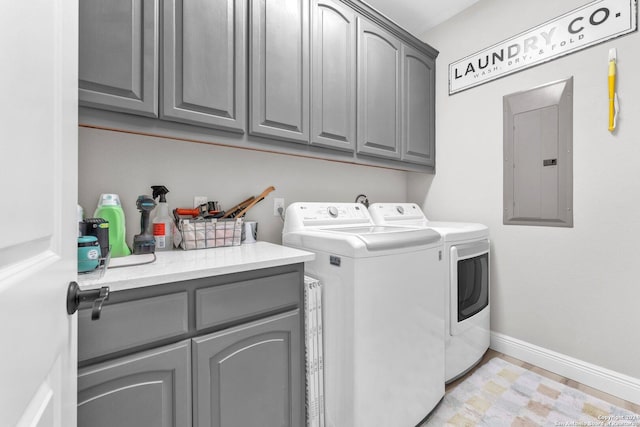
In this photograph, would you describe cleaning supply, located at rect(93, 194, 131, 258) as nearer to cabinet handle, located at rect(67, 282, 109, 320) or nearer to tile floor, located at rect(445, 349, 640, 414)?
cabinet handle, located at rect(67, 282, 109, 320)

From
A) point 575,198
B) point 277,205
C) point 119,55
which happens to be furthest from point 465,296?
point 119,55

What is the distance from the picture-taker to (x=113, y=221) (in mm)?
1257

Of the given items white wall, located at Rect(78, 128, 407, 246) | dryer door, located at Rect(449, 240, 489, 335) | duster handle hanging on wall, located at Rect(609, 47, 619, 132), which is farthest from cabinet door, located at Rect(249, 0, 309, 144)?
duster handle hanging on wall, located at Rect(609, 47, 619, 132)

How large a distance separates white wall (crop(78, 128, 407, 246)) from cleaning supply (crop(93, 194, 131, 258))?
0.12 m

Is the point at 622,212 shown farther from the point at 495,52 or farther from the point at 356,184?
the point at 356,184

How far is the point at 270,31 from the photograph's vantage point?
1527mm

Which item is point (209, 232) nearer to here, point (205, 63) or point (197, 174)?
point (197, 174)

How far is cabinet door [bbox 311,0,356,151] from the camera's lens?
1.73m

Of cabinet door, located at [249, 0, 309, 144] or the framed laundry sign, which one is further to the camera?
the framed laundry sign

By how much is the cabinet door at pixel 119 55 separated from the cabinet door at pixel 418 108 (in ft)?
5.67

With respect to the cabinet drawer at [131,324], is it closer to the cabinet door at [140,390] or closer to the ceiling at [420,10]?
the cabinet door at [140,390]

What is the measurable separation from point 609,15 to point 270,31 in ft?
6.52

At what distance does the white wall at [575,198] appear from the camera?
5.42 ft

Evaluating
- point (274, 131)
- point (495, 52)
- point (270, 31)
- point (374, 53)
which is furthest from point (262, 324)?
point (495, 52)
